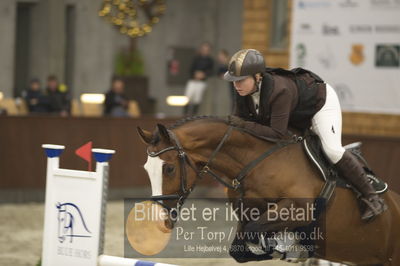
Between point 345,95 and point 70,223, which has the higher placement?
point 345,95

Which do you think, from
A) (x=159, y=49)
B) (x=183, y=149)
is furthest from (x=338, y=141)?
(x=159, y=49)

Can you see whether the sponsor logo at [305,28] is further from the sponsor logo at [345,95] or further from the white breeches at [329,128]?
the white breeches at [329,128]

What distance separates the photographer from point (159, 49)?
26734 mm

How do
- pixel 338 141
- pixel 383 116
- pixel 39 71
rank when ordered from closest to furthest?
pixel 338 141 → pixel 383 116 → pixel 39 71

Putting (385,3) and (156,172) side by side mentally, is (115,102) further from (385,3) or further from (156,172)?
(156,172)

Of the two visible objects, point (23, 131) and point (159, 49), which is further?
point (159, 49)

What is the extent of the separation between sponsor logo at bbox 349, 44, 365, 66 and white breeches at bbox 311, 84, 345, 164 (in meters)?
6.00

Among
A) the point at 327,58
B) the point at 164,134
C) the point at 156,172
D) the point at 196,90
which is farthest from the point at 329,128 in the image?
the point at 196,90

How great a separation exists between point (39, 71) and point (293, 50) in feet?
36.4

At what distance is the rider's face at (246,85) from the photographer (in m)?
6.19

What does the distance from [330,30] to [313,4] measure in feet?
1.61

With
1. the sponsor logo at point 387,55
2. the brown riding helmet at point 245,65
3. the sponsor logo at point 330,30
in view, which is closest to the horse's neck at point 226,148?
the brown riding helmet at point 245,65

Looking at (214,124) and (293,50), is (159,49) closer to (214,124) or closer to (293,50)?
(293,50)

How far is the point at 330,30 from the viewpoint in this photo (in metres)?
12.8
